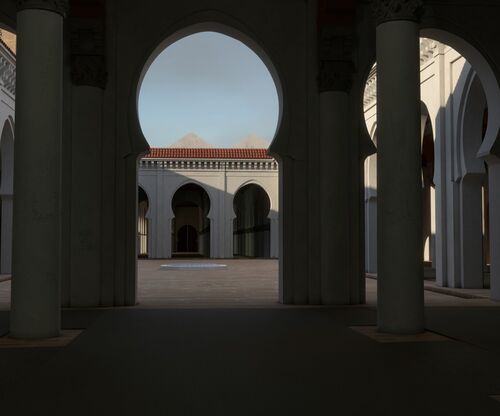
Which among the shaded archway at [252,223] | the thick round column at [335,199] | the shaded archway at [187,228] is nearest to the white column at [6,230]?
the thick round column at [335,199]

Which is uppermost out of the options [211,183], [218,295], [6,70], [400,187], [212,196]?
[6,70]

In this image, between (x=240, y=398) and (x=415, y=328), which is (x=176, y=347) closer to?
(x=240, y=398)

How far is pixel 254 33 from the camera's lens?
9398mm

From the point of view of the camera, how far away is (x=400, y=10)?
261 inches

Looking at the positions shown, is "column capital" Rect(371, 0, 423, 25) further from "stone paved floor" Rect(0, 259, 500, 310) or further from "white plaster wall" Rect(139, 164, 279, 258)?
"white plaster wall" Rect(139, 164, 279, 258)

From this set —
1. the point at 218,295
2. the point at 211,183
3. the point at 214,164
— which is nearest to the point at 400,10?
the point at 218,295

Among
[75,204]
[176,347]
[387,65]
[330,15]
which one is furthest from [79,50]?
[176,347]

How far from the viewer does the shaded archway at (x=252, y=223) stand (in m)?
35.3

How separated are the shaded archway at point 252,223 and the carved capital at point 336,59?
2363cm

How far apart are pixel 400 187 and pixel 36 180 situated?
382cm

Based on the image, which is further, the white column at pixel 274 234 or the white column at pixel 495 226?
the white column at pixel 274 234

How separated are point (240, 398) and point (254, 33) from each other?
22.5 feet

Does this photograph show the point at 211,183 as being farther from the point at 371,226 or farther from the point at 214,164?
the point at 371,226

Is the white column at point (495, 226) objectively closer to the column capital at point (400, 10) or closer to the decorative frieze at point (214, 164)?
the column capital at point (400, 10)
